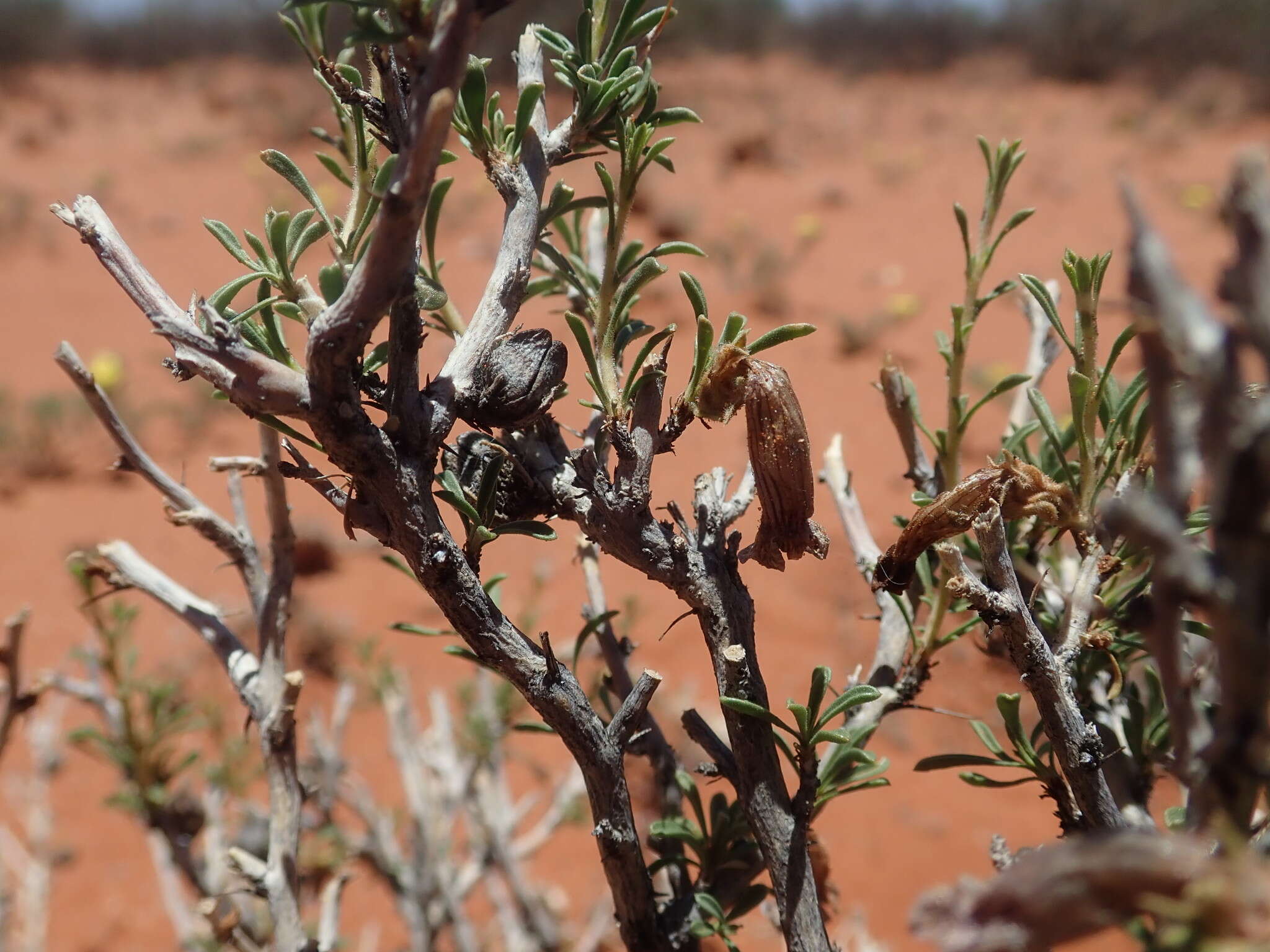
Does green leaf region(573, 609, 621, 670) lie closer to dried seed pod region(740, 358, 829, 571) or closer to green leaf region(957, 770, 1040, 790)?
dried seed pod region(740, 358, 829, 571)

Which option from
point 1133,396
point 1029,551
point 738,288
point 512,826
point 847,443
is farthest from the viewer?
point 738,288

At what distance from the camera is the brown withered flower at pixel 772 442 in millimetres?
771

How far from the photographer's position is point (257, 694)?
111cm

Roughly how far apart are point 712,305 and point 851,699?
26.3ft

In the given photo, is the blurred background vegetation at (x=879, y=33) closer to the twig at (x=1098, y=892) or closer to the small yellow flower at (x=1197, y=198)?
the small yellow flower at (x=1197, y=198)

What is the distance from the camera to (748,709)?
81 cm

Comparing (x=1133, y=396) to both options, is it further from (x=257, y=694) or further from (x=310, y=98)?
(x=310, y=98)

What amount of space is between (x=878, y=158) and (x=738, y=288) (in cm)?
537

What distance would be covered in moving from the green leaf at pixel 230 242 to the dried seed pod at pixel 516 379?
26cm

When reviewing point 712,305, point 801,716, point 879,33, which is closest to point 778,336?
point 801,716

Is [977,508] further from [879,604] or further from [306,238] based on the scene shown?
[306,238]

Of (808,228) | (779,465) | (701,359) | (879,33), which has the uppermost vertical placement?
(879,33)

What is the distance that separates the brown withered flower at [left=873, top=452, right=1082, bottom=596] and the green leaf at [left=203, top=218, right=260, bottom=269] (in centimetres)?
67

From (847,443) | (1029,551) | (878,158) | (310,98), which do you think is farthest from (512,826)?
(310,98)
